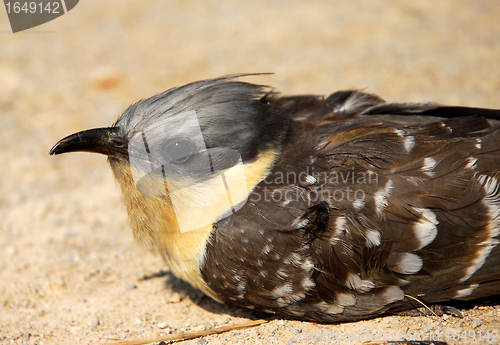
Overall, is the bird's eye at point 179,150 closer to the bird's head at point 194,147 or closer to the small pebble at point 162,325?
the bird's head at point 194,147

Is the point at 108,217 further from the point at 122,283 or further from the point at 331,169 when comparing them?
the point at 331,169

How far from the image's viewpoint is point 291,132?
4.08m

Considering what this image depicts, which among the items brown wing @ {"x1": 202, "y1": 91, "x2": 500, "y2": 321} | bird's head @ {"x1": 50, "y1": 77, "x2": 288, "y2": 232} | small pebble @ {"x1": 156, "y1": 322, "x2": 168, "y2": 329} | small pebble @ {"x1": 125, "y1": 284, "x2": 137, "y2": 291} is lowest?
small pebble @ {"x1": 156, "y1": 322, "x2": 168, "y2": 329}

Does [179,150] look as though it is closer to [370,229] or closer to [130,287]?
[370,229]

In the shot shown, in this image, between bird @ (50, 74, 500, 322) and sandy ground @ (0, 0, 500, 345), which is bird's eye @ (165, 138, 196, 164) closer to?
bird @ (50, 74, 500, 322)

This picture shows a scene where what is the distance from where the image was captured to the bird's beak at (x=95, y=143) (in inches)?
150

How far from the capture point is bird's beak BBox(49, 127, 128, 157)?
3.80 metres

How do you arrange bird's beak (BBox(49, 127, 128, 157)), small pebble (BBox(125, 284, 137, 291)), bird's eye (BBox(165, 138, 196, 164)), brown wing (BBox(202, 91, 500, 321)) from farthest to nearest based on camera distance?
small pebble (BBox(125, 284, 137, 291))
bird's beak (BBox(49, 127, 128, 157))
bird's eye (BBox(165, 138, 196, 164))
brown wing (BBox(202, 91, 500, 321))

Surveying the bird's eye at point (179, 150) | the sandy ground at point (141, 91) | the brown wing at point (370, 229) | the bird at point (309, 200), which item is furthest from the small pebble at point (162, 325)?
the bird's eye at point (179, 150)

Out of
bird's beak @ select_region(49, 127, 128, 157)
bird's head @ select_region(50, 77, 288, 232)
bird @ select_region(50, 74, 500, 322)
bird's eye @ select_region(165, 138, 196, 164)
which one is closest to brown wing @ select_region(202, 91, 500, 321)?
bird @ select_region(50, 74, 500, 322)

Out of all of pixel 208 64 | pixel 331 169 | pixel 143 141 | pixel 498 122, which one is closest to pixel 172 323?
pixel 143 141

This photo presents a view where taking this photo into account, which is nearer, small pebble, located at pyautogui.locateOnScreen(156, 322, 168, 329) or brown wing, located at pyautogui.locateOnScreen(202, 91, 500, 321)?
brown wing, located at pyautogui.locateOnScreen(202, 91, 500, 321)

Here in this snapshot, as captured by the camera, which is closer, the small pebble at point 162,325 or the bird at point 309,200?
the bird at point 309,200

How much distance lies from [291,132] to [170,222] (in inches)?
53.5
